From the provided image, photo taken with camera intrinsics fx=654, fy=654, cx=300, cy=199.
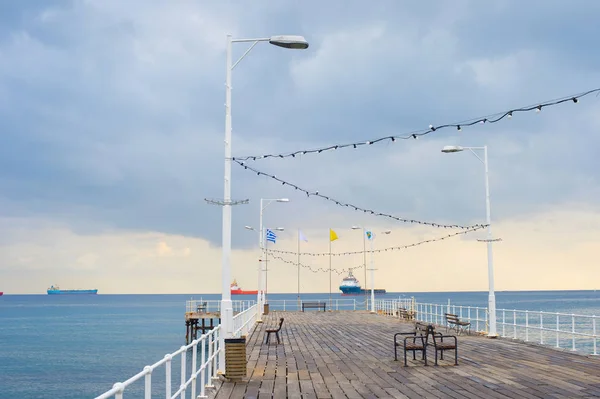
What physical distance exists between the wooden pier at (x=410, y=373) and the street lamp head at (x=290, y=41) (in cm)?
682

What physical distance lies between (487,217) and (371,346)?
20.8 feet

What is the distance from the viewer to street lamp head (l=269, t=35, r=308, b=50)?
13398mm

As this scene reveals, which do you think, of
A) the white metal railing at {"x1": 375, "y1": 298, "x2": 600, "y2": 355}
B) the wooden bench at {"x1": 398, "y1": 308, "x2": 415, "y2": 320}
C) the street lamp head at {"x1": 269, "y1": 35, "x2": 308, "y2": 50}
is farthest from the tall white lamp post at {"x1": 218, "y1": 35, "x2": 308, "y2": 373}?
the wooden bench at {"x1": 398, "y1": 308, "x2": 415, "y2": 320}

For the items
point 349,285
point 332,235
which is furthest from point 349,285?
point 332,235

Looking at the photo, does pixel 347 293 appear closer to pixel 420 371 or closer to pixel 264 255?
pixel 264 255

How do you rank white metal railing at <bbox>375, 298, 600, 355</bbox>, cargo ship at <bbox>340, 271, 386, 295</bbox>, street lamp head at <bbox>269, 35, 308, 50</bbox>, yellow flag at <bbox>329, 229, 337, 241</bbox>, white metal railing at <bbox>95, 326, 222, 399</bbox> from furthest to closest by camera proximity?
cargo ship at <bbox>340, 271, 386, 295</bbox> < yellow flag at <bbox>329, 229, 337, 241</bbox> < white metal railing at <bbox>375, 298, 600, 355</bbox> < street lamp head at <bbox>269, 35, 308, 50</bbox> < white metal railing at <bbox>95, 326, 222, 399</bbox>

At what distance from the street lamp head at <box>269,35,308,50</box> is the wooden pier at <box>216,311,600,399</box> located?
6.82 m

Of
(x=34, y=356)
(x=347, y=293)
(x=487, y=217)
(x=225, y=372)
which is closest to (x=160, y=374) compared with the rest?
(x=34, y=356)

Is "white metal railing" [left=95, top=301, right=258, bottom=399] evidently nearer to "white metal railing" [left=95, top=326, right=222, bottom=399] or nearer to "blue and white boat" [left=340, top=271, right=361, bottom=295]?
"white metal railing" [left=95, top=326, right=222, bottom=399]

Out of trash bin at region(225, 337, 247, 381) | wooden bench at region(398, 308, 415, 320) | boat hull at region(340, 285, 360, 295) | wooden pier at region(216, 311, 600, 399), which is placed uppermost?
trash bin at region(225, 337, 247, 381)

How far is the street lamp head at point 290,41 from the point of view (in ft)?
44.0

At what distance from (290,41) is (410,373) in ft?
24.6

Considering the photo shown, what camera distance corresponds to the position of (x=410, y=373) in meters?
14.1

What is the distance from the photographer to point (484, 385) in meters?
12.2
